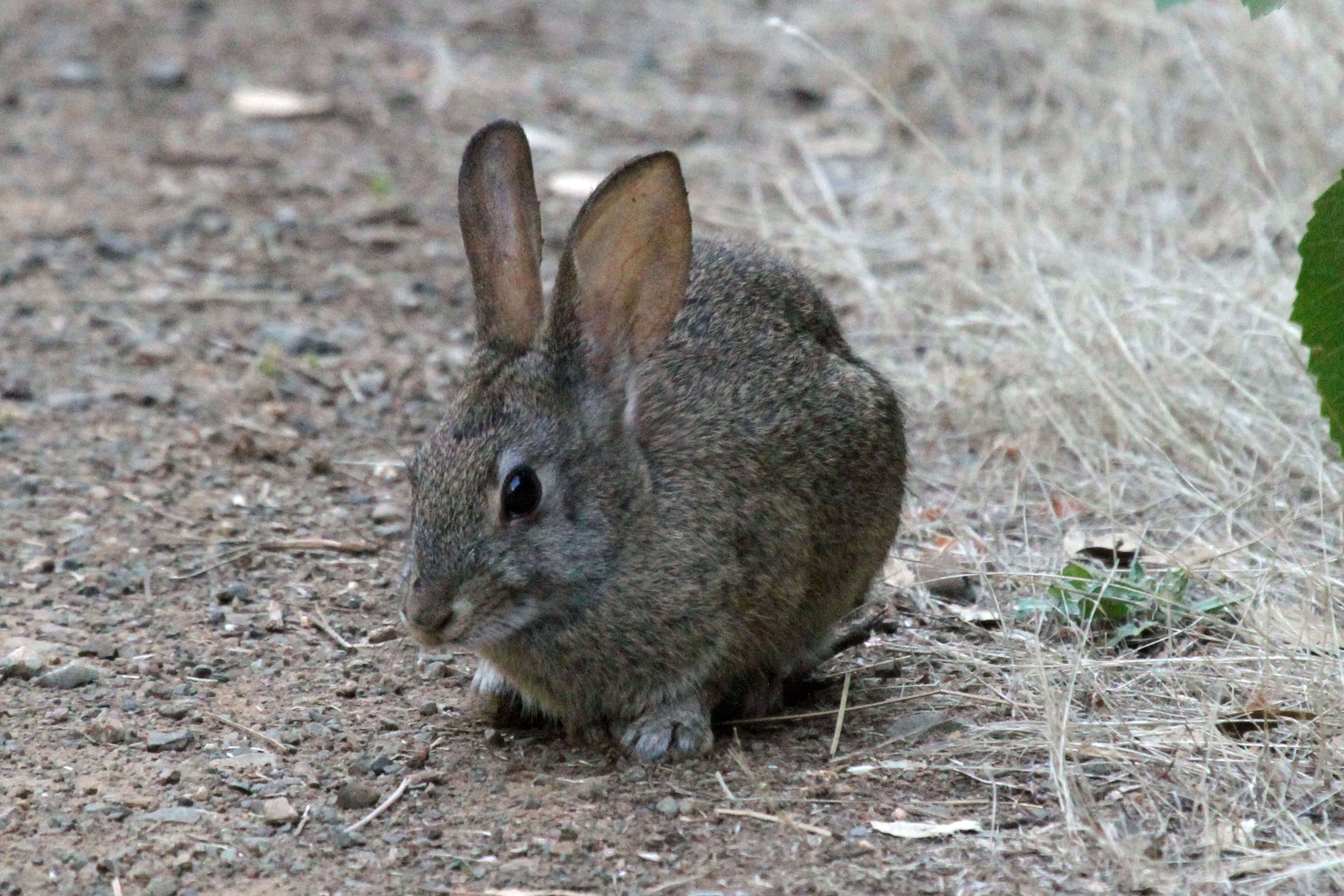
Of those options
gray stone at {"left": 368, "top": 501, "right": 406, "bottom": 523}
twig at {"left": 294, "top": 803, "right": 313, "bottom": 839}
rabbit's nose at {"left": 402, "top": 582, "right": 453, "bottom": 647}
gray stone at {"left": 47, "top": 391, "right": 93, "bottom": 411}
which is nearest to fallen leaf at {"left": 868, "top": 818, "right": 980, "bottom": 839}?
rabbit's nose at {"left": 402, "top": 582, "right": 453, "bottom": 647}

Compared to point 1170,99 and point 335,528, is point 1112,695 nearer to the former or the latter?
point 335,528

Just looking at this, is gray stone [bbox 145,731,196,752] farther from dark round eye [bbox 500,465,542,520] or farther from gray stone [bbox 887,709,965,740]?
gray stone [bbox 887,709,965,740]

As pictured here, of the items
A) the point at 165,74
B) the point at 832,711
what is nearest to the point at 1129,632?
the point at 832,711

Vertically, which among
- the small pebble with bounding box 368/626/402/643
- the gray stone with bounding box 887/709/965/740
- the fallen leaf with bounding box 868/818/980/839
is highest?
the fallen leaf with bounding box 868/818/980/839

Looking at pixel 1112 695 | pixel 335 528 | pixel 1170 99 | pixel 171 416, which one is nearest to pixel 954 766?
pixel 1112 695

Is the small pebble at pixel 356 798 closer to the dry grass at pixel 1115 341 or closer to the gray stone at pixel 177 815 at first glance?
the gray stone at pixel 177 815

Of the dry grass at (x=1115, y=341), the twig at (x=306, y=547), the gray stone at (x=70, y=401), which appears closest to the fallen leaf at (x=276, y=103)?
the dry grass at (x=1115, y=341)
